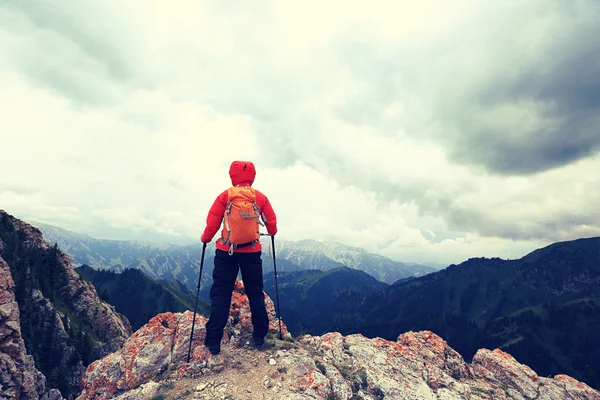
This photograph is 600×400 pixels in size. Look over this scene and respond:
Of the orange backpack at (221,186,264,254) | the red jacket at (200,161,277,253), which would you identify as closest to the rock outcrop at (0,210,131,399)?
the red jacket at (200,161,277,253)

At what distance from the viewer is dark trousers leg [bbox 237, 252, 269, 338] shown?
11891 millimetres

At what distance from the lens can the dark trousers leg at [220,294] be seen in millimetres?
11594

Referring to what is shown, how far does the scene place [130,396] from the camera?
10.1 m

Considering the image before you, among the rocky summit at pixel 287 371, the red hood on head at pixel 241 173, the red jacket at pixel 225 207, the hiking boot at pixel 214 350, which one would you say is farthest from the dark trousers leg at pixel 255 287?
the red hood on head at pixel 241 173

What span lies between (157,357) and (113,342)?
354 ft

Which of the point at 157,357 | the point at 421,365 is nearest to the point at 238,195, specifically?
the point at 157,357

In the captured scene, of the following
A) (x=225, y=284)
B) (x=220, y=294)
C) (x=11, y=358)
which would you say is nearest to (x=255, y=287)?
(x=225, y=284)

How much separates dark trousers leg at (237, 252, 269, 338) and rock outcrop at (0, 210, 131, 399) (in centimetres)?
5700

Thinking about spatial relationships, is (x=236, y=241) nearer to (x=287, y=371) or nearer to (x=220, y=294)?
(x=220, y=294)

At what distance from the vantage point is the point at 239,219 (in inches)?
439

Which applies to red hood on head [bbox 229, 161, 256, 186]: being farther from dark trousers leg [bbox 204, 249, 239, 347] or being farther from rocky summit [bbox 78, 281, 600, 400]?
rocky summit [bbox 78, 281, 600, 400]

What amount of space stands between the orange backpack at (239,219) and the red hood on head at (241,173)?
0.55 metres

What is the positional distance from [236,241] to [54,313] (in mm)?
104930

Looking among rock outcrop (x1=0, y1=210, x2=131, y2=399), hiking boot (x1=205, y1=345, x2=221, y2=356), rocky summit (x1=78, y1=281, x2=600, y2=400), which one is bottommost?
rock outcrop (x1=0, y1=210, x2=131, y2=399)
